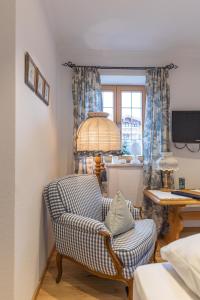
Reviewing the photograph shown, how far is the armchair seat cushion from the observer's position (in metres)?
1.91

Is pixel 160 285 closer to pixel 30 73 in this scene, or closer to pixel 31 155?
pixel 31 155

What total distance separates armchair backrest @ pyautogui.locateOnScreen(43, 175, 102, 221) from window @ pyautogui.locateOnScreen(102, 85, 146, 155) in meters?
1.33

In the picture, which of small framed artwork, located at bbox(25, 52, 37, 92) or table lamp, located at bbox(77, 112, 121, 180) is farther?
table lamp, located at bbox(77, 112, 121, 180)

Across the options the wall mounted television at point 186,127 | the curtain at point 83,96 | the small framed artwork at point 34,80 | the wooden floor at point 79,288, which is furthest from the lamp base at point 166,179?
the small framed artwork at point 34,80

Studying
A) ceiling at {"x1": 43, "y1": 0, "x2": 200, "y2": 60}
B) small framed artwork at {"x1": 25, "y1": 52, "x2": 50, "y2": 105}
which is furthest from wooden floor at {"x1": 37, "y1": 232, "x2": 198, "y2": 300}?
ceiling at {"x1": 43, "y1": 0, "x2": 200, "y2": 60}

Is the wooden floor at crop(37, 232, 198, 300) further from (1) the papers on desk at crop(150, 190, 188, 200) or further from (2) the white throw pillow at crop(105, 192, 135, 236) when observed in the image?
(1) the papers on desk at crop(150, 190, 188, 200)

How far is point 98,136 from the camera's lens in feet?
8.80

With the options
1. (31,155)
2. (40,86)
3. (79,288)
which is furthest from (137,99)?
(79,288)

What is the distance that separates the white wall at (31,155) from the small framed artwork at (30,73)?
4cm

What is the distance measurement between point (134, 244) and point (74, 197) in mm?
698

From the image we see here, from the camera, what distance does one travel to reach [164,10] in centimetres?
260

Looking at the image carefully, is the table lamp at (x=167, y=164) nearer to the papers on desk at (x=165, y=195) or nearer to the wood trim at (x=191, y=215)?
the papers on desk at (x=165, y=195)

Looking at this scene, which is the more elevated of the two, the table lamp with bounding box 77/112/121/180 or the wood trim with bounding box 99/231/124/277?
→ the table lamp with bounding box 77/112/121/180

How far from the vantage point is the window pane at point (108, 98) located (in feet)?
12.7
